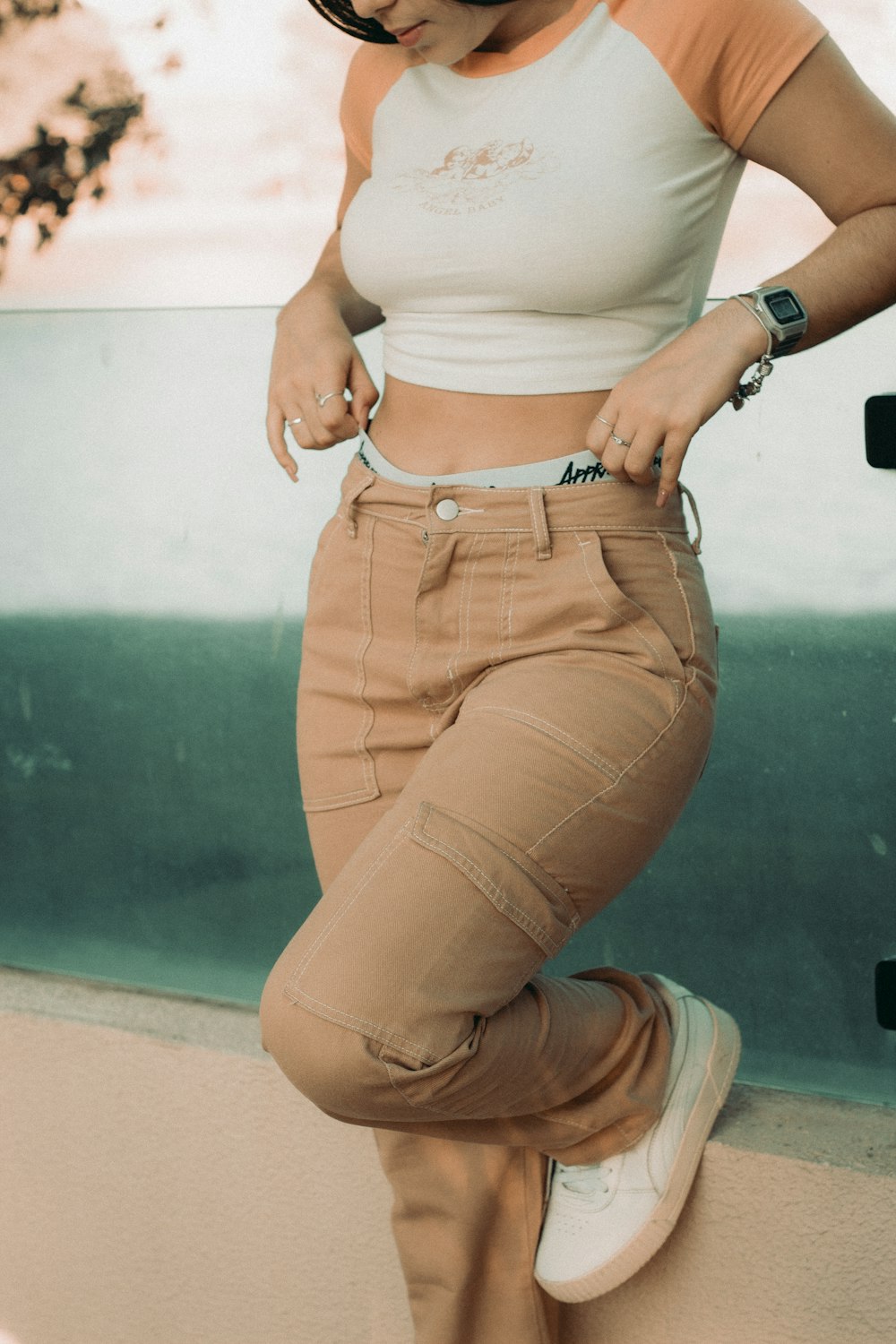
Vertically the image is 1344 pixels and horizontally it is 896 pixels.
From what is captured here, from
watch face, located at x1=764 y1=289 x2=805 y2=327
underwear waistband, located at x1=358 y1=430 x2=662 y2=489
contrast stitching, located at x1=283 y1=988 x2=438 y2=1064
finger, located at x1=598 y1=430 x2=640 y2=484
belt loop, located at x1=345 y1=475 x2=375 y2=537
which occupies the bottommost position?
contrast stitching, located at x1=283 y1=988 x2=438 y2=1064

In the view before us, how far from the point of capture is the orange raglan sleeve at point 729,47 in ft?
4.07

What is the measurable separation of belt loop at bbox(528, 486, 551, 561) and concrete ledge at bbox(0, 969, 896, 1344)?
2.21ft

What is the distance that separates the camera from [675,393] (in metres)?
1.20

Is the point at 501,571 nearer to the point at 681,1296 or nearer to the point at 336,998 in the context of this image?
the point at 336,998

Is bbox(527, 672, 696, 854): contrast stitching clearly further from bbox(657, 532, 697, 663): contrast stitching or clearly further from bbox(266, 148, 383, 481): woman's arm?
bbox(266, 148, 383, 481): woman's arm

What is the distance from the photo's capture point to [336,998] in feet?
3.79

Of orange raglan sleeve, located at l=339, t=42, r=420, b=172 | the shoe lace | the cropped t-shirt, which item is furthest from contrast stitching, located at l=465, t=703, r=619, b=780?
orange raglan sleeve, located at l=339, t=42, r=420, b=172

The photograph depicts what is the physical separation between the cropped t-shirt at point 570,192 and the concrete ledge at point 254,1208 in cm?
85

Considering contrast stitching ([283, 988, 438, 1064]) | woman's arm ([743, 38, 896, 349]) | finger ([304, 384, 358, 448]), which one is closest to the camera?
contrast stitching ([283, 988, 438, 1064])

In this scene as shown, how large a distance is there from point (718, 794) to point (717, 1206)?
22.2 inches

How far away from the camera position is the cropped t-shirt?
127 cm

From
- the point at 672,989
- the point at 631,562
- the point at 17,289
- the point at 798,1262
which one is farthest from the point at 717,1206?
the point at 17,289

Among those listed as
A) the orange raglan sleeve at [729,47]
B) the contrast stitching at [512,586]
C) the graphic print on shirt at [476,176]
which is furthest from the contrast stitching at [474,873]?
the orange raglan sleeve at [729,47]

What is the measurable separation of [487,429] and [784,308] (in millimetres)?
296
